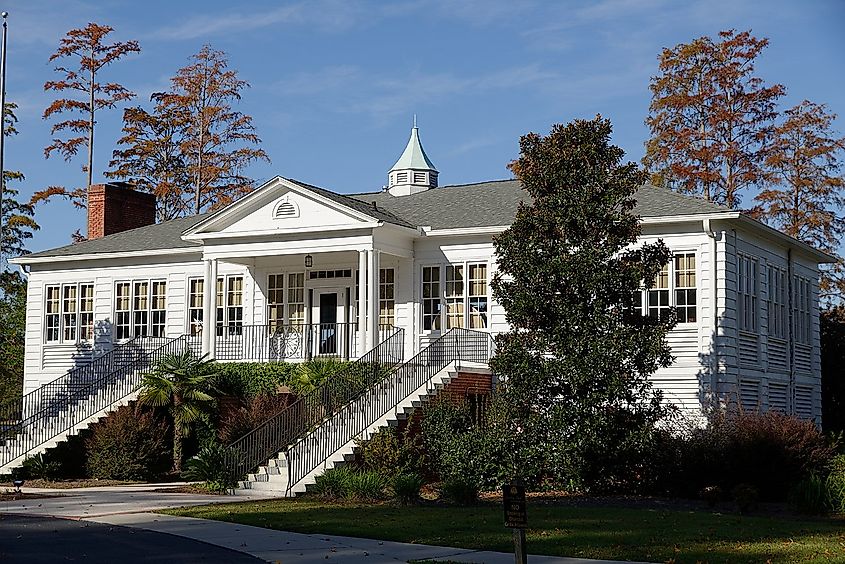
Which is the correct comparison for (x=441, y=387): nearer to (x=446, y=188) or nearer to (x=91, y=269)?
(x=446, y=188)

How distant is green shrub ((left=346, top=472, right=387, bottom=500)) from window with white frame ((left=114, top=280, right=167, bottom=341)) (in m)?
13.8

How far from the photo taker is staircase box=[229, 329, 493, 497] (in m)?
23.7

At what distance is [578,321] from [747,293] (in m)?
7.90

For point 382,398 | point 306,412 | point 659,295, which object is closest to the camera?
point 382,398

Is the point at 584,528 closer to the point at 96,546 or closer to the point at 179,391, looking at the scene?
the point at 96,546

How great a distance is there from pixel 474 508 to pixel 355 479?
2769 mm

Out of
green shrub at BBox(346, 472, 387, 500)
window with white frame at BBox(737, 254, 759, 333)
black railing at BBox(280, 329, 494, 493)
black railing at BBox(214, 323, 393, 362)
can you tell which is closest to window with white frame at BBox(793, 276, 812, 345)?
window with white frame at BBox(737, 254, 759, 333)

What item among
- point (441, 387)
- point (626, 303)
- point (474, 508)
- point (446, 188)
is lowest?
point (474, 508)

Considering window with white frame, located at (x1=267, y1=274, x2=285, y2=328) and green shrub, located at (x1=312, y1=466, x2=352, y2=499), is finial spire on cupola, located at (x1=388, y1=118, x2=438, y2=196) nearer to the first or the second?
window with white frame, located at (x1=267, y1=274, x2=285, y2=328)

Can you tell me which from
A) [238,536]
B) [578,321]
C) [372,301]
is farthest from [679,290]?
[238,536]

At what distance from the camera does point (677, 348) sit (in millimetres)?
26797

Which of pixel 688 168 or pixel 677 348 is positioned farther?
pixel 688 168

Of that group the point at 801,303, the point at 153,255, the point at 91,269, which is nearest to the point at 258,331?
the point at 153,255

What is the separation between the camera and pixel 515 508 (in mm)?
12117
